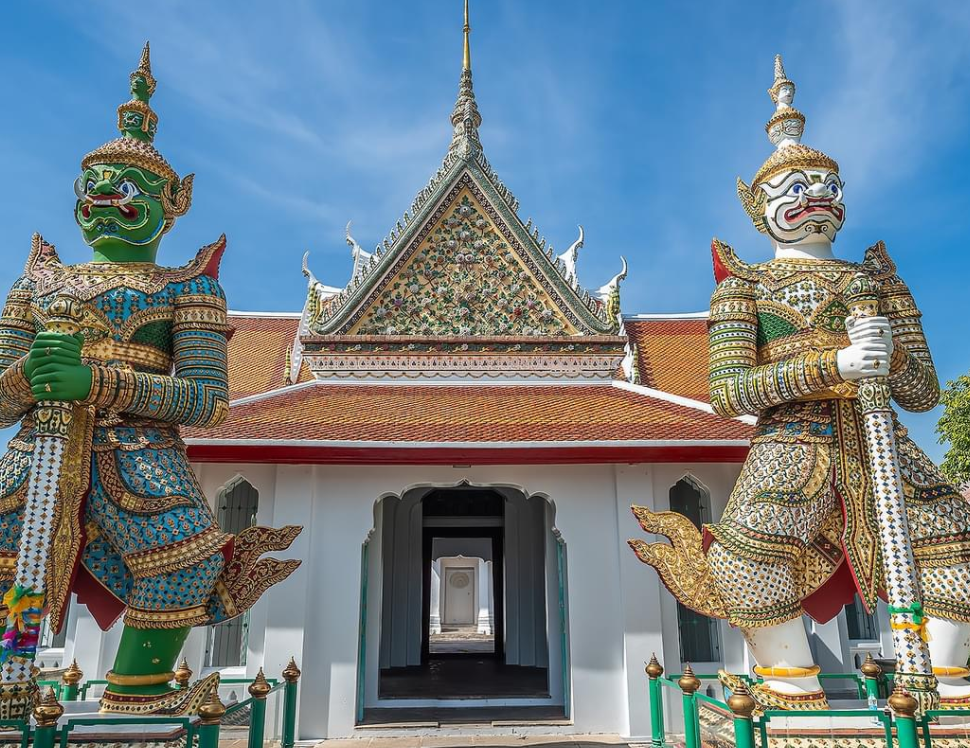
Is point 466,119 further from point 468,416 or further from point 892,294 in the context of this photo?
point 892,294

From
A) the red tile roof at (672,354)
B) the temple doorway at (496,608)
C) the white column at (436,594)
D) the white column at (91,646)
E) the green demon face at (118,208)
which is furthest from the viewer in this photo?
the white column at (436,594)

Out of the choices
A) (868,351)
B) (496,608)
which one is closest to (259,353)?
(496,608)

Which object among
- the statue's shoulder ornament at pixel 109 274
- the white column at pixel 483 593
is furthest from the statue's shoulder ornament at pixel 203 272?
the white column at pixel 483 593

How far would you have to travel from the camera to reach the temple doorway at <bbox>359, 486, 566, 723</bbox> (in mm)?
6551

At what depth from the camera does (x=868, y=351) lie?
11.5 ft

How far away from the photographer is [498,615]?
11.5m

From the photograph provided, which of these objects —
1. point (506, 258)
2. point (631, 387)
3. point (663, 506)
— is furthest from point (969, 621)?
point (506, 258)

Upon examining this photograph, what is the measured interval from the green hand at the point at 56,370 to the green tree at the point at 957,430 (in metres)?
13.3

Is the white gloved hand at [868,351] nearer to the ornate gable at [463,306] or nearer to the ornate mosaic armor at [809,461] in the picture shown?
the ornate mosaic armor at [809,461]

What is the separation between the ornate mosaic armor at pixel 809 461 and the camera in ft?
11.9

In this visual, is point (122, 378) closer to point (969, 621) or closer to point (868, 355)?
point (868, 355)

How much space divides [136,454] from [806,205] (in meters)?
3.98

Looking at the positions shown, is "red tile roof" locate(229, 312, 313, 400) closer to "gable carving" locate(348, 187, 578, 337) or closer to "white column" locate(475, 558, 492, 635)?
"gable carving" locate(348, 187, 578, 337)

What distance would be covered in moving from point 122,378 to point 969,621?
428 centimetres
